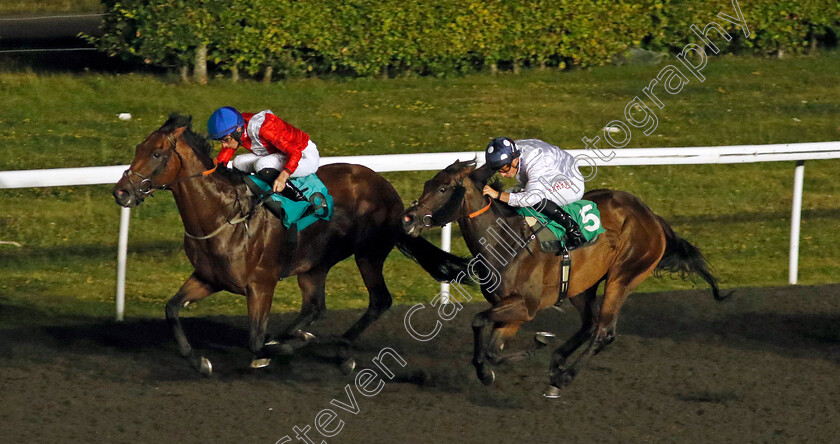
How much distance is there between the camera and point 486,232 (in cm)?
575

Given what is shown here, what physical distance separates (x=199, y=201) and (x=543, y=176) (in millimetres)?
1693

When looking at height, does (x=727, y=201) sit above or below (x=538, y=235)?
below

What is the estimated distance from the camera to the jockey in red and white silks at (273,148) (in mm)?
6066

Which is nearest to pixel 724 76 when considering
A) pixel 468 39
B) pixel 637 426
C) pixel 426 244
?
pixel 468 39

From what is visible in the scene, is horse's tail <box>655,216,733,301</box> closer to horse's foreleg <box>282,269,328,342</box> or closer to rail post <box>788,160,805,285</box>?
rail post <box>788,160,805,285</box>

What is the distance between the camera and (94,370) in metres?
5.97

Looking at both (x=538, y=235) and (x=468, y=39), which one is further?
(x=468, y=39)

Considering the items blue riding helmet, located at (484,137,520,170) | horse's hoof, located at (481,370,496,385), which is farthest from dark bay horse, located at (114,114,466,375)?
blue riding helmet, located at (484,137,520,170)

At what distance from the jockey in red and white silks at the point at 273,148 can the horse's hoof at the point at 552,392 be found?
1680mm

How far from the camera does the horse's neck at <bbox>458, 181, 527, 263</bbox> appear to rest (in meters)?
5.73

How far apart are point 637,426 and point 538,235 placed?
1098 mm

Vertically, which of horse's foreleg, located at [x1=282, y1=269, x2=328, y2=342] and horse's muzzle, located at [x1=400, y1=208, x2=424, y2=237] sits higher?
horse's muzzle, located at [x1=400, y1=208, x2=424, y2=237]

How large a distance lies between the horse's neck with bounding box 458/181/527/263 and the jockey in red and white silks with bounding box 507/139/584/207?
0.42ft

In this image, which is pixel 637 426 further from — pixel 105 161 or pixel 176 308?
pixel 105 161
